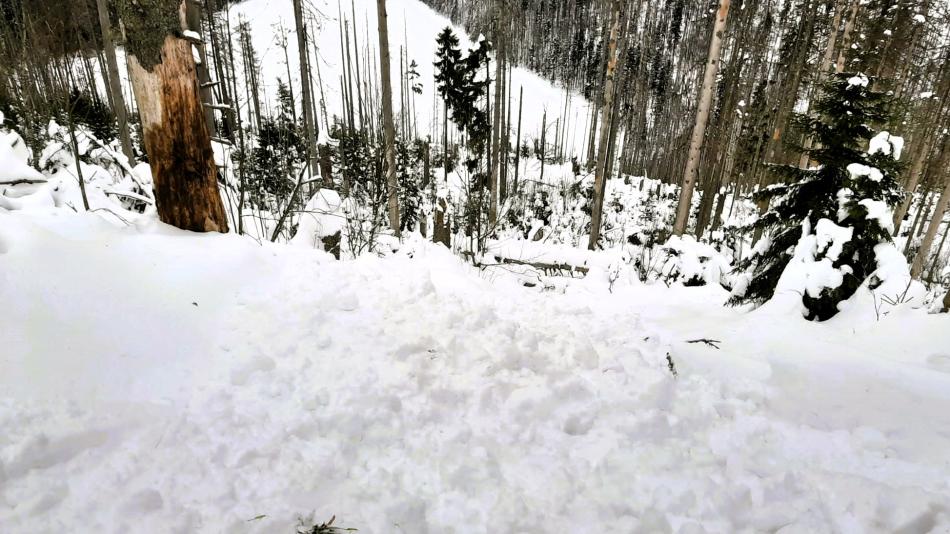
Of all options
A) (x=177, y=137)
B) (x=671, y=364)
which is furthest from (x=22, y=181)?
(x=671, y=364)

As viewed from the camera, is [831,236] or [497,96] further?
[497,96]

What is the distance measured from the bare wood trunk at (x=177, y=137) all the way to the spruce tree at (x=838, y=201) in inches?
197

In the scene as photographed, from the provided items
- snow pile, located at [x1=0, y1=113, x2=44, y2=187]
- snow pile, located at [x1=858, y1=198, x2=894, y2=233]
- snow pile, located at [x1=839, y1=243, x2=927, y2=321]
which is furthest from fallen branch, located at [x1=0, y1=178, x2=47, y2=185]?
snow pile, located at [x1=858, y1=198, x2=894, y2=233]

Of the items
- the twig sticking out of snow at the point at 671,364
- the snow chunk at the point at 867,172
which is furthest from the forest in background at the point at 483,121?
the twig sticking out of snow at the point at 671,364

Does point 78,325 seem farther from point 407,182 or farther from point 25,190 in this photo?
point 407,182

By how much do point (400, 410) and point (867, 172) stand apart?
429 cm

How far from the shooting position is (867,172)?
3482 mm

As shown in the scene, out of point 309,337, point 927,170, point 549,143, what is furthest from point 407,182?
point 549,143

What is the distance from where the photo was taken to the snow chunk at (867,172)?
3.47m

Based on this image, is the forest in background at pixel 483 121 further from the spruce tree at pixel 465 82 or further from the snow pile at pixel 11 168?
the snow pile at pixel 11 168

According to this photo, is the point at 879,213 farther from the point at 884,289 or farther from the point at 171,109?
the point at 171,109

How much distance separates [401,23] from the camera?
178 feet

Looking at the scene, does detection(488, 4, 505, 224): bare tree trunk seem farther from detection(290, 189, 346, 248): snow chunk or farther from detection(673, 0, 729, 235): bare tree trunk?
detection(290, 189, 346, 248): snow chunk

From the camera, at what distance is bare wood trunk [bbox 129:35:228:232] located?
280 cm
